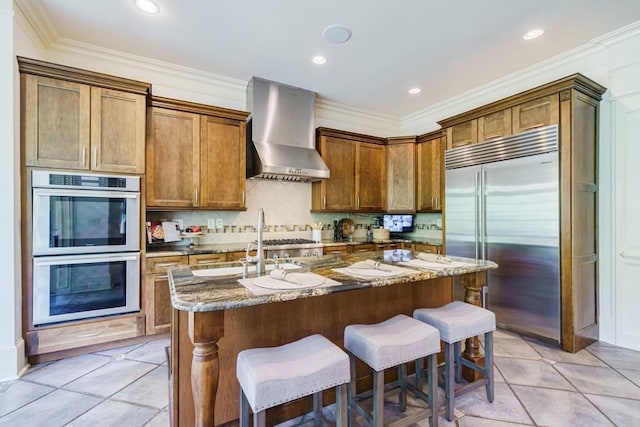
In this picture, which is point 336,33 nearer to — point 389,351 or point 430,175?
point 430,175

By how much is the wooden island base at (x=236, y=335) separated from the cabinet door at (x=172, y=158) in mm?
1965

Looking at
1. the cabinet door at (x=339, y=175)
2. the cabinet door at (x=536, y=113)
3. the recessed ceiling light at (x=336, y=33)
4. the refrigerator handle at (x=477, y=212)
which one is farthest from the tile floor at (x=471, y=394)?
the recessed ceiling light at (x=336, y=33)

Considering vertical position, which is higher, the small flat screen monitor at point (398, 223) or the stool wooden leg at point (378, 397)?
the small flat screen monitor at point (398, 223)

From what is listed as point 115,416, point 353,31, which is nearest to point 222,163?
point 353,31

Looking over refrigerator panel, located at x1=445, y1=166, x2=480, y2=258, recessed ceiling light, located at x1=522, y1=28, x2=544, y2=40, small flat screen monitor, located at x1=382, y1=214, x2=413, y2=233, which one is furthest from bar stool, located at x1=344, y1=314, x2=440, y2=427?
small flat screen monitor, located at x1=382, y1=214, x2=413, y2=233

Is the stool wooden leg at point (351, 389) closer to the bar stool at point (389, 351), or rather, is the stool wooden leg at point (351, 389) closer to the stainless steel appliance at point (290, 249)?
the bar stool at point (389, 351)

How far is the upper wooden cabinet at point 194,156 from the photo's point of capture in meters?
3.06

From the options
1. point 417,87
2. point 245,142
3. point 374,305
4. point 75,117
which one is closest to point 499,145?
point 417,87

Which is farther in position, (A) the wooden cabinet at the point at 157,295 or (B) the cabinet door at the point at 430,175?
(B) the cabinet door at the point at 430,175

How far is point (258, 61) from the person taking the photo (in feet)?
10.7

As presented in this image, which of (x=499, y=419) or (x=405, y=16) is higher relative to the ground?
(x=405, y=16)

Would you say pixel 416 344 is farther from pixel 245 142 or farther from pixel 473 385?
pixel 245 142

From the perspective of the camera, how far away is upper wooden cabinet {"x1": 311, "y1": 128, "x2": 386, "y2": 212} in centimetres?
420

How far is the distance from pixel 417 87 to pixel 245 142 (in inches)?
92.8
